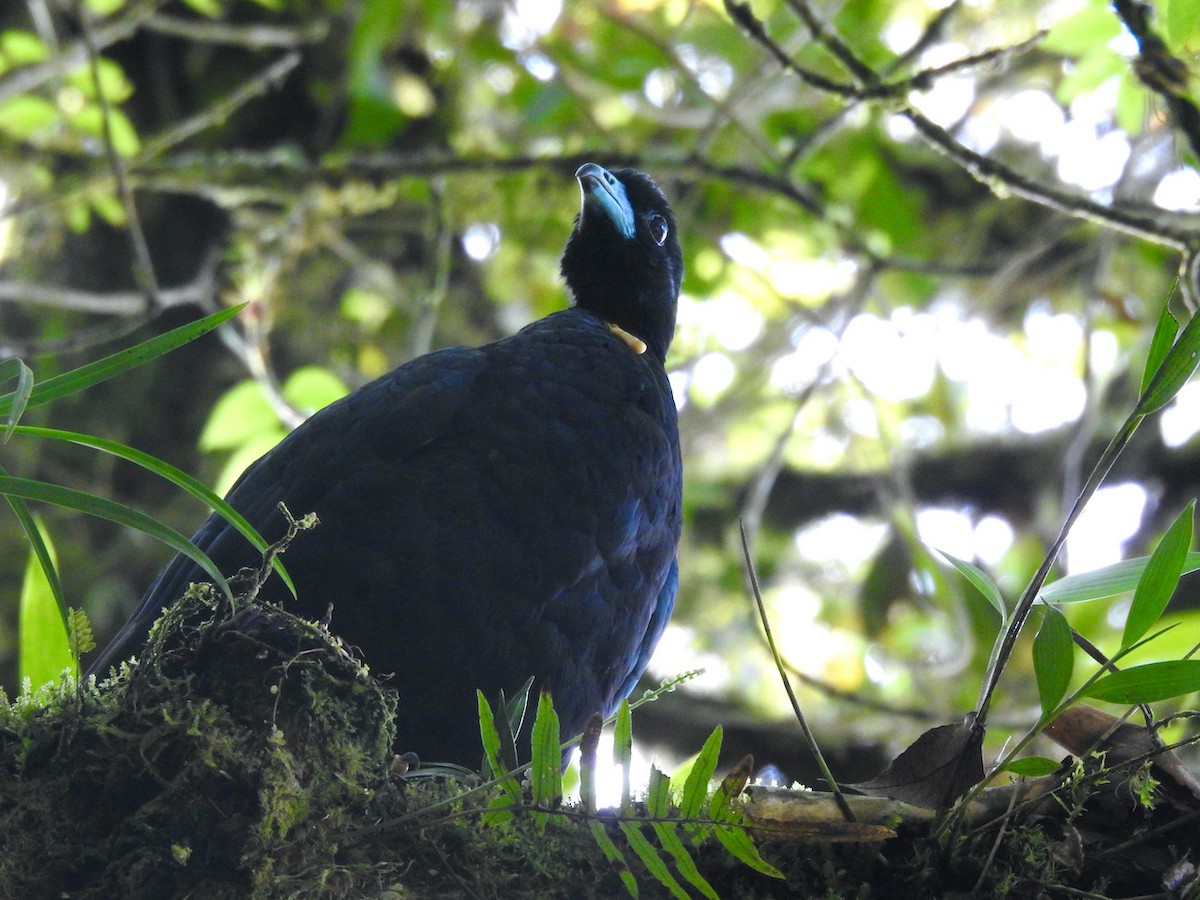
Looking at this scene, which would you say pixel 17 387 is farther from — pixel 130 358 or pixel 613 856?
pixel 613 856

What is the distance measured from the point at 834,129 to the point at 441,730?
10.4ft

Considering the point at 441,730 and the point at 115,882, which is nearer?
the point at 115,882

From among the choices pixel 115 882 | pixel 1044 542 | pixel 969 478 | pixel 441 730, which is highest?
pixel 969 478

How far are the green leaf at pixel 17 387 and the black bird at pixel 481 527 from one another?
32.2 inches

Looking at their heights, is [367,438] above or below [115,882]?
above

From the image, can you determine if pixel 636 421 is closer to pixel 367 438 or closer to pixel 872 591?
pixel 367 438

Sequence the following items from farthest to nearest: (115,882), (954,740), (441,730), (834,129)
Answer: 1. (834,129)
2. (441,730)
3. (954,740)
4. (115,882)

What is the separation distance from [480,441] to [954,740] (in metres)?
1.37

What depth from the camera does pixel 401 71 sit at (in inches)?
271

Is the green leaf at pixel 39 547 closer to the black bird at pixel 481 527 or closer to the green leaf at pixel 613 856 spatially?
the black bird at pixel 481 527

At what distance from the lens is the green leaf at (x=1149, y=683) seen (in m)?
1.73

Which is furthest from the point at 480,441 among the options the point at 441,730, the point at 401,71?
the point at 401,71

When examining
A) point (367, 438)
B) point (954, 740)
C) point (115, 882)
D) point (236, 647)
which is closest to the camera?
point (115, 882)

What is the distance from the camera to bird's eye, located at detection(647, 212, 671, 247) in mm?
4148
